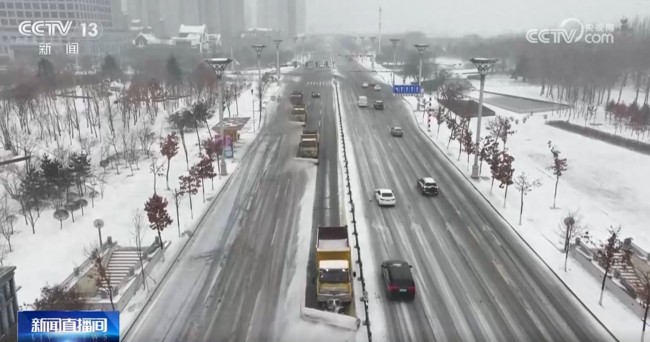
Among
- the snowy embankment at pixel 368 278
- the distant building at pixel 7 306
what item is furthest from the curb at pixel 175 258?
the snowy embankment at pixel 368 278

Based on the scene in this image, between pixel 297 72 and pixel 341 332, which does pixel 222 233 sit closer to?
pixel 341 332

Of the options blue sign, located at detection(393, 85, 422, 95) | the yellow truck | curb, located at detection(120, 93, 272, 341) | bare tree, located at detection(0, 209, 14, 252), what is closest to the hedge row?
blue sign, located at detection(393, 85, 422, 95)

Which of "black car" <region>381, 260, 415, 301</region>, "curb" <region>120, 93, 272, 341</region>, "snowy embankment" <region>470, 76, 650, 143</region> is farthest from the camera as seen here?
"snowy embankment" <region>470, 76, 650, 143</region>

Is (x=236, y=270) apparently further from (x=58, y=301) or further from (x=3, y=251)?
(x=3, y=251)

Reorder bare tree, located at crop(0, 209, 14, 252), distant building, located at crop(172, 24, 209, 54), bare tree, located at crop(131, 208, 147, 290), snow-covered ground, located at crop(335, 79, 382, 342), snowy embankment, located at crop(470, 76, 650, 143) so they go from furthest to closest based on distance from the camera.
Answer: distant building, located at crop(172, 24, 209, 54) → snowy embankment, located at crop(470, 76, 650, 143) → bare tree, located at crop(0, 209, 14, 252) → bare tree, located at crop(131, 208, 147, 290) → snow-covered ground, located at crop(335, 79, 382, 342)

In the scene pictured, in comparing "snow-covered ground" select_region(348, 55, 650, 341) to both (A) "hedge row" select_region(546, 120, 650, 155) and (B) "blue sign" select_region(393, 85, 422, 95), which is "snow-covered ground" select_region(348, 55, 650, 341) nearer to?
(A) "hedge row" select_region(546, 120, 650, 155)

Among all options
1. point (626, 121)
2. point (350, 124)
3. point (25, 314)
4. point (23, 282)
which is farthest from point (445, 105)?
point (25, 314)
